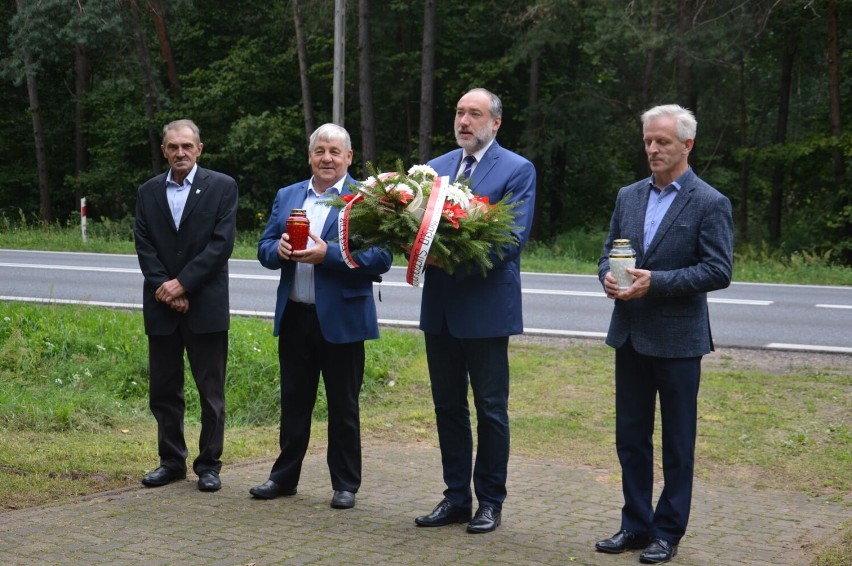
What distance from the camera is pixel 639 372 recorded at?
5742 millimetres

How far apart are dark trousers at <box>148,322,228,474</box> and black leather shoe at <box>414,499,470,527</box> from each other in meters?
1.55

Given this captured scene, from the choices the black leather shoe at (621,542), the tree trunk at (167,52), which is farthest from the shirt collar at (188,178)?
the tree trunk at (167,52)

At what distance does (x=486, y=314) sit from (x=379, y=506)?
140 centimetres

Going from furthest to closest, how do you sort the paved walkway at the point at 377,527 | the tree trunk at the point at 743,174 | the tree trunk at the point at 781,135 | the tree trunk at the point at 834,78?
the tree trunk at the point at 743,174
the tree trunk at the point at 781,135
the tree trunk at the point at 834,78
the paved walkway at the point at 377,527

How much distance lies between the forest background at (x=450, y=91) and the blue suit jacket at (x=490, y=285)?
21.8 meters

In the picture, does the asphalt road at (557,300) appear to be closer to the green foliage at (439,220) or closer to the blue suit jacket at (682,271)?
the green foliage at (439,220)

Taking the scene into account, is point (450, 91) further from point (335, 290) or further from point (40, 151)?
point (335, 290)

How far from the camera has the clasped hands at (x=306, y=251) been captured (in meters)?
6.12

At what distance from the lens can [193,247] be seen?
6.95 meters

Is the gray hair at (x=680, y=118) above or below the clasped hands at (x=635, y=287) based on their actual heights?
above

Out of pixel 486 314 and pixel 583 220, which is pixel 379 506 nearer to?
pixel 486 314

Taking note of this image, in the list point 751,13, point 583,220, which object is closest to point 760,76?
point 583,220

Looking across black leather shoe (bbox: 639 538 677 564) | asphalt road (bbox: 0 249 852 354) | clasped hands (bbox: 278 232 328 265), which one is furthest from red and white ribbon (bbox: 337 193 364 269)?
asphalt road (bbox: 0 249 852 354)

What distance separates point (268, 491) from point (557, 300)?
33.1 feet
